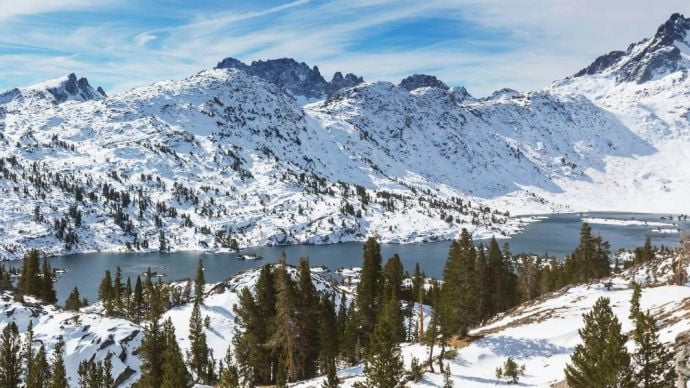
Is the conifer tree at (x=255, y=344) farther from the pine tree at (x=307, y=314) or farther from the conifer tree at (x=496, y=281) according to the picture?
the conifer tree at (x=496, y=281)

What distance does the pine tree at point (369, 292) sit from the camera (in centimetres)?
7969

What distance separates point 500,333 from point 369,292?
908 inches

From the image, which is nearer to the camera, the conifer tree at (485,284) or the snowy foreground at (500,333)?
the snowy foreground at (500,333)

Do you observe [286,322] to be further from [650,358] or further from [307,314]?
[650,358]

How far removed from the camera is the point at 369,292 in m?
80.9

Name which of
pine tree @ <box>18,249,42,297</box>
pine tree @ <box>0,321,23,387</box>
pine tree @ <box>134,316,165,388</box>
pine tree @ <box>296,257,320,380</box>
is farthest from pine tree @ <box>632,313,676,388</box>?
pine tree @ <box>18,249,42,297</box>

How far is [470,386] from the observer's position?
48.0 meters

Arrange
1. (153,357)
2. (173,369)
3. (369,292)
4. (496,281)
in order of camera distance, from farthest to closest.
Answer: (496,281) → (369,292) → (153,357) → (173,369)

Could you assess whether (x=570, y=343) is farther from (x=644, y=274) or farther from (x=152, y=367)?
(x=644, y=274)

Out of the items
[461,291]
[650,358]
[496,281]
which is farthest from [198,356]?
[650,358]

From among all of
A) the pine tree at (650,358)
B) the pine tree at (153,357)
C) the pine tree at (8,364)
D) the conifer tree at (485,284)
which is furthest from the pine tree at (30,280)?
the pine tree at (650,358)

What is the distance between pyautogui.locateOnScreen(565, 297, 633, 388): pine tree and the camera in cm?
2986

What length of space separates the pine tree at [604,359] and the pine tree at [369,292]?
4646 centimetres

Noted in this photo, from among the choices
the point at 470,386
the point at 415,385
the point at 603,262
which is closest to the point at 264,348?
the point at 415,385
